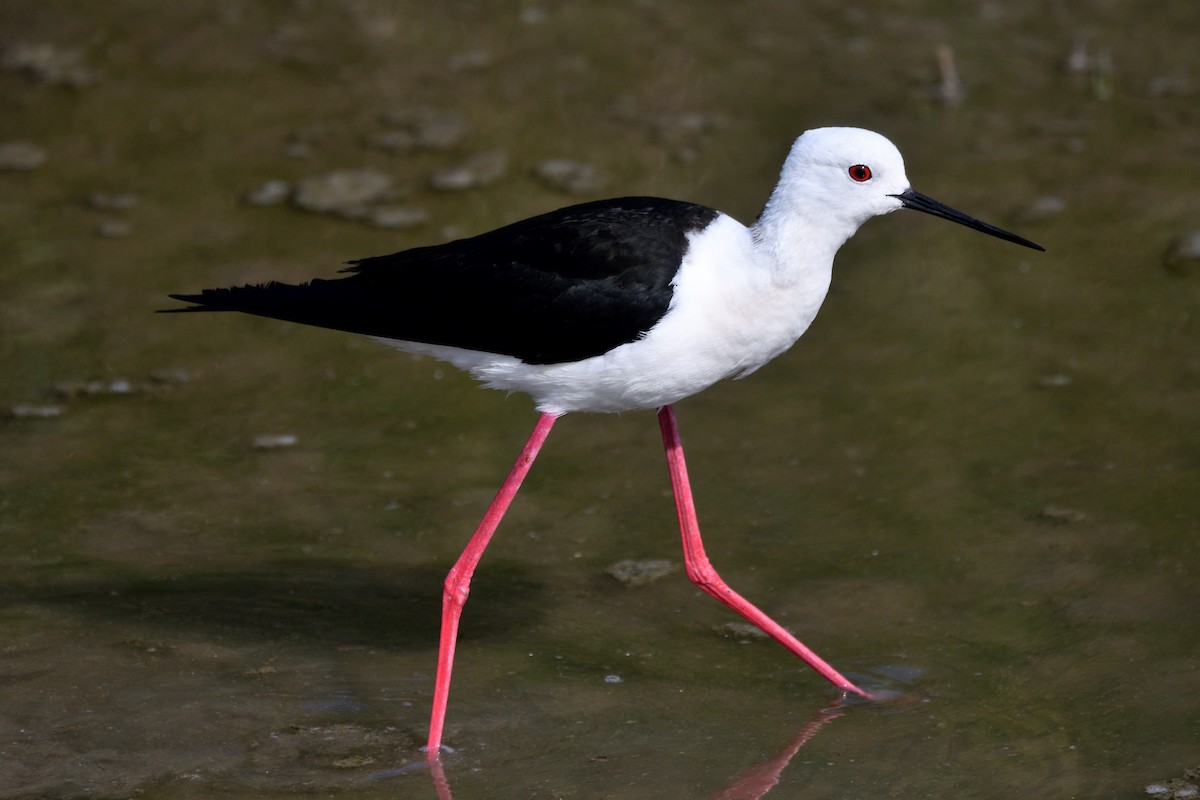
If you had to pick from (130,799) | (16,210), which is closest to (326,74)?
(16,210)

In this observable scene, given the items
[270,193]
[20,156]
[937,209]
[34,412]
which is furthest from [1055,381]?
[20,156]

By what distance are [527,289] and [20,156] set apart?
3549 millimetres

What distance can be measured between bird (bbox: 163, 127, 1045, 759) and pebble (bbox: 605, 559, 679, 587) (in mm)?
493

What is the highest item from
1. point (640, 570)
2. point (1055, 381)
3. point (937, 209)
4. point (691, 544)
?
point (937, 209)

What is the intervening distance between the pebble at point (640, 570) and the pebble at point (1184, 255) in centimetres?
224

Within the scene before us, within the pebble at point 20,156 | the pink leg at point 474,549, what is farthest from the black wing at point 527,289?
the pebble at point 20,156

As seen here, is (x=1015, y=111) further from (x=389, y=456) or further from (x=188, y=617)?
(x=188, y=617)

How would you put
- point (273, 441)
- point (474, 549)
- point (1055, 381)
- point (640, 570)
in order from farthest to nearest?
point (1055, 381) < point (273, 441) < point (640, 570) < point (474, 549)

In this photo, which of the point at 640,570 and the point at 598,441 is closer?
the point at 640,570

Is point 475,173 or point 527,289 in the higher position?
point 475,173

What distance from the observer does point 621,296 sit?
3.62m

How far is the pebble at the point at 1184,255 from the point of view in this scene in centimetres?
541

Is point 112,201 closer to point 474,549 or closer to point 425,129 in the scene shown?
point 425,129

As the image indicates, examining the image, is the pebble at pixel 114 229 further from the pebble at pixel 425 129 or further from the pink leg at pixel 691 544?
the pink leg at pixel 691 544
